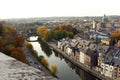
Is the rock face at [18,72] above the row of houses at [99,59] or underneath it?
above

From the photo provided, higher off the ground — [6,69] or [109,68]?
[6,69]

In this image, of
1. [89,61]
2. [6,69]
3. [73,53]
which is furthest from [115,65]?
[6,69]

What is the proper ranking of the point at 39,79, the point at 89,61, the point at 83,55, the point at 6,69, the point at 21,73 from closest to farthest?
1. the point at 39,79
2. the point at 21,73
3. the point at 6,69
4. the point at 89,61
5. the point at 83,55

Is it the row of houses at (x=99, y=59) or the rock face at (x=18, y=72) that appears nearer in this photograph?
the rock face at (x=18, y=72)

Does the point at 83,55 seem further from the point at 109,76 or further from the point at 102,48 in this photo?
the point at 109,76

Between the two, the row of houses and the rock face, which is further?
the row of houses

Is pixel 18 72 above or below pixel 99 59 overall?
above

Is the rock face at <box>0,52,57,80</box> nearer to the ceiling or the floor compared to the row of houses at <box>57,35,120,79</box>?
nearer to the ceiling

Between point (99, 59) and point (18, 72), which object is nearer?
point (18, 72)
